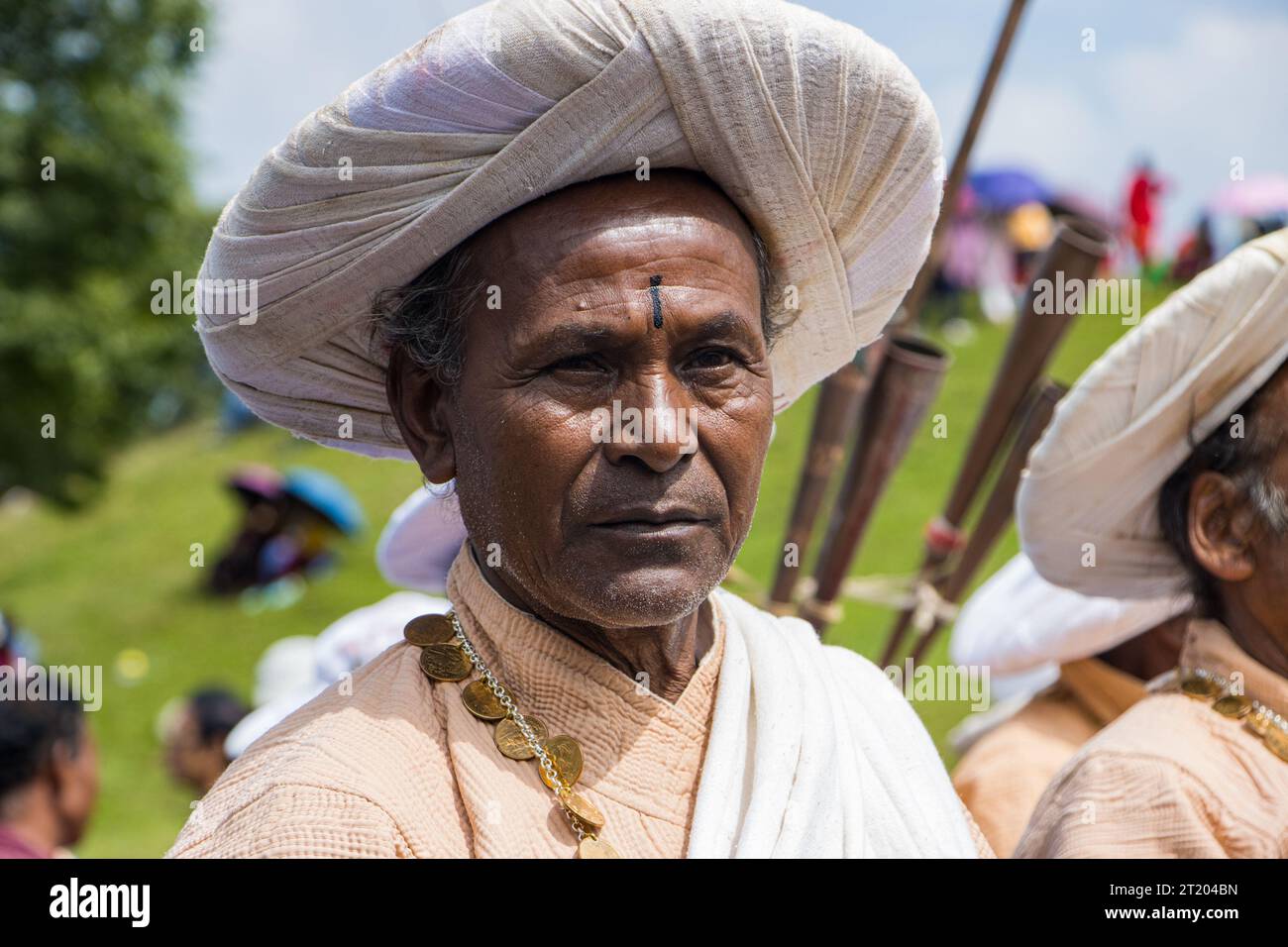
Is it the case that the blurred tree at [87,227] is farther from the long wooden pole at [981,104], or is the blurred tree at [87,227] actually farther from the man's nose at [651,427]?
the man's nose at [651,427]

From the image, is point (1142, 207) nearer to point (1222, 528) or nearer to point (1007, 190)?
point (1007, 190)

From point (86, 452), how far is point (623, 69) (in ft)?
59.4

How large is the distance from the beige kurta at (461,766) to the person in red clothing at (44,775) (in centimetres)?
256

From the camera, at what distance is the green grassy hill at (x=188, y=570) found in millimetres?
11312

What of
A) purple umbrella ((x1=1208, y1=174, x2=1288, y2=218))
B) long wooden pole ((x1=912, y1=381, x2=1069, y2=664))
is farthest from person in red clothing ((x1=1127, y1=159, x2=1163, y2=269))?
long wooden pole ((x1=912, y1=381, x2=1069, y2=664))

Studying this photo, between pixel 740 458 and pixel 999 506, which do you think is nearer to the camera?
pixel 740 458

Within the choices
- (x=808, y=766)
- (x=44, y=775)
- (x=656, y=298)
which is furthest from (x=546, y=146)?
(x=44, y=775)

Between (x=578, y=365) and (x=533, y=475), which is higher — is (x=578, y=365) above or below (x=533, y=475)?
above

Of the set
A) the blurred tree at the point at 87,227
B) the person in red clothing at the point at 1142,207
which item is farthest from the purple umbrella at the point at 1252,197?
the blurred tree at the point at 87,227

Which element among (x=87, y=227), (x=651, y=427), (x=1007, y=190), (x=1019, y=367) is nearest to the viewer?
(x=651, y=427)

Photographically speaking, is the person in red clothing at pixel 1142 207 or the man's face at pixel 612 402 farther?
the person in red clothing at pixel 1142 207

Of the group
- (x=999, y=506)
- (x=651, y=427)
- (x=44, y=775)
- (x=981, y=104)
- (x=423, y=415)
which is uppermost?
(x=981, y=104)

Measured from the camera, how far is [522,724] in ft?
7.02

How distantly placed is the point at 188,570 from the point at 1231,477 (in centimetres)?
1489
